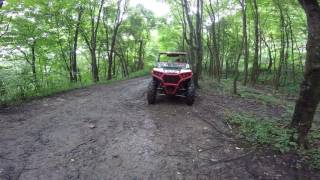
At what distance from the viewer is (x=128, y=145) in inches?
254

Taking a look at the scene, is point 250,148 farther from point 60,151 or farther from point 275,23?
point 275,23

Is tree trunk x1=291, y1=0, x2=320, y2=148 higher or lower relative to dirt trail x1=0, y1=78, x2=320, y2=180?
higher

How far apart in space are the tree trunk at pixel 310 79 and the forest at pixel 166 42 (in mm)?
17

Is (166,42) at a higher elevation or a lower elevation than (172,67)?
higher

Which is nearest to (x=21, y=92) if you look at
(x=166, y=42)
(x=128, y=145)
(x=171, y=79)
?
(x=171, y=79)

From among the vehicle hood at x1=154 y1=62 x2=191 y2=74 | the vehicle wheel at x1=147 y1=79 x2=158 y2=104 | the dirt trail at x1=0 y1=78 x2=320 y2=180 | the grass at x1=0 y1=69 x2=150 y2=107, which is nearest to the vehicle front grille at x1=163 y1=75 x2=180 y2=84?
the vehicle hood at x1=154 y1=62 x2=191 y2=74

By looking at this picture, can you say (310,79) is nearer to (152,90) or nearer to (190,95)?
(190,95)

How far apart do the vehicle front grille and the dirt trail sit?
2.80 ft

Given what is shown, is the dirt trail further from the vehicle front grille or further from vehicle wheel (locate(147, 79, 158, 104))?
the vehicle front grille

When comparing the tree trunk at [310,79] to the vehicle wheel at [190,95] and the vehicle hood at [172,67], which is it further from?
the vehicle hood at [172,67]

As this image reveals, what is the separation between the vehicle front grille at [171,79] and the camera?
9844mm

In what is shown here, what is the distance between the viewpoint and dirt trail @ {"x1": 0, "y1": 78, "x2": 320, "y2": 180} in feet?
17.2

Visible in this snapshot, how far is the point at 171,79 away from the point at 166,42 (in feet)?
82.3

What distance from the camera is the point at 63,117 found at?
28.6ft
